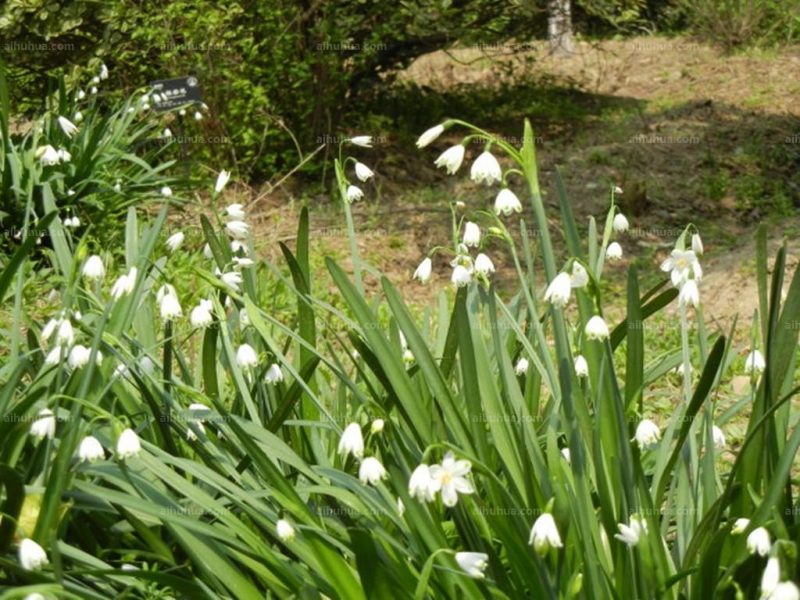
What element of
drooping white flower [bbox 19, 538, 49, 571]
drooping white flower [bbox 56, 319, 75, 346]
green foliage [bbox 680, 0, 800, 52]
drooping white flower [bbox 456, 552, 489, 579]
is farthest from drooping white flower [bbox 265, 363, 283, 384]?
green foliage [bbox 680, 0, 800, 52]

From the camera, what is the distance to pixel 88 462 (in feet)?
8.28

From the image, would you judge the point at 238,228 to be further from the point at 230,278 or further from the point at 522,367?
the point at 522,367

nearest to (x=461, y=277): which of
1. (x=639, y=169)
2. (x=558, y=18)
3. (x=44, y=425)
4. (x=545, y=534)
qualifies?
(x=545, y=534)

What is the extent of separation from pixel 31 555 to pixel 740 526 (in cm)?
133

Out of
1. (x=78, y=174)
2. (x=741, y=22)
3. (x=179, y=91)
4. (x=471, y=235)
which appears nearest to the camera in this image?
(x=471, y=235)

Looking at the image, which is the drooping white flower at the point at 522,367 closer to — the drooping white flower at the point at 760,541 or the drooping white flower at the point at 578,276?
the drooping white flower at the point at 578,276

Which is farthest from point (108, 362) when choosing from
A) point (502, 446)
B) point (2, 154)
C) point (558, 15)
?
point (558, 15)

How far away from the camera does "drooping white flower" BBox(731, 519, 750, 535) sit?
217 cm

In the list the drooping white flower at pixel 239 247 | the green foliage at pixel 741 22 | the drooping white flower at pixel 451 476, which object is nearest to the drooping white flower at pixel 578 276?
the drooping white flower at pixel 451 476

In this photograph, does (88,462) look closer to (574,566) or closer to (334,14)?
→ (574,566)

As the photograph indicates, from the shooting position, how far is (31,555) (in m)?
2.14

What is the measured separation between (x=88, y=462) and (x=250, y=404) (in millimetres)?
373

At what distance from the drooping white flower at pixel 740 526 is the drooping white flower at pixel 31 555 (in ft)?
4.24

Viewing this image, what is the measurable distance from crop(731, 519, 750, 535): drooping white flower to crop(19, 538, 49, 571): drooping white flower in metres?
1.29
